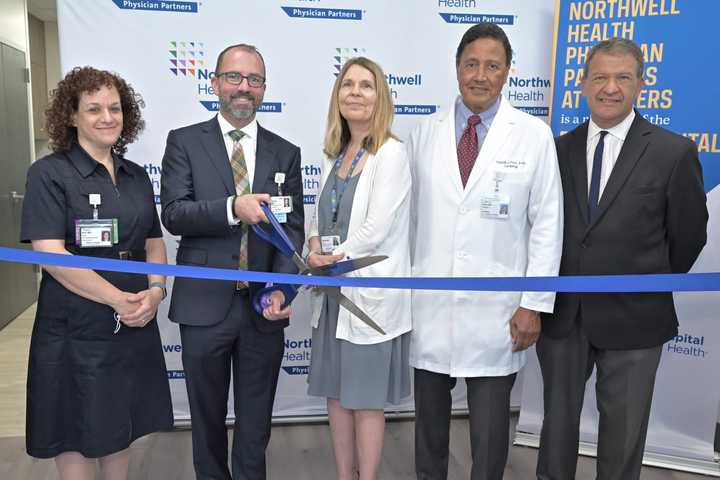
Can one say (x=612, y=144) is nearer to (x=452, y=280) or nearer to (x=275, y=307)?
(x=452, y=280)

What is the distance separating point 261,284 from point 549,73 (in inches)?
89.2

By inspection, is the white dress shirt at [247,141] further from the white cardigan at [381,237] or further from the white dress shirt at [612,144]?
the white dress shirt at [612,144]

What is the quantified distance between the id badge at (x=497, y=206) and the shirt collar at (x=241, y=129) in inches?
35.8

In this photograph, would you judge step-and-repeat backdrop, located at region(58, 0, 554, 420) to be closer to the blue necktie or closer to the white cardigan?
the white cardigan

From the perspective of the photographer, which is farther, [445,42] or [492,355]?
[445,42]

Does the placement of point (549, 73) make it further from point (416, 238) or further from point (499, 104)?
point (416, 238)

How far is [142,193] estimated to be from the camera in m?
2.13

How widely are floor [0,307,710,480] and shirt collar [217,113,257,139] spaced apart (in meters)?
1.68

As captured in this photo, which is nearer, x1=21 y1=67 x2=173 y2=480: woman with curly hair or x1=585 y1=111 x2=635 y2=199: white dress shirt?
x1=21 y1=67 x2=173 y2=480: woman with curly hair

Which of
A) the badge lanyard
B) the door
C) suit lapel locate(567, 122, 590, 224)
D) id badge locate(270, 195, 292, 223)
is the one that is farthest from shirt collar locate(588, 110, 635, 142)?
the door

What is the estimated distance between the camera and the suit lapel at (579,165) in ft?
7.04

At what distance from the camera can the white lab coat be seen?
2.12 meters

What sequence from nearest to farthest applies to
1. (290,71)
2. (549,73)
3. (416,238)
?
(416,238)
(290,71)
(549,73)

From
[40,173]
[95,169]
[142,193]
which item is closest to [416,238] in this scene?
[142,193]
